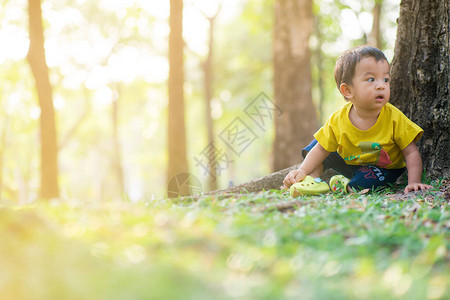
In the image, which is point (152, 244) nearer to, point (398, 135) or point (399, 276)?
point (399, 276)

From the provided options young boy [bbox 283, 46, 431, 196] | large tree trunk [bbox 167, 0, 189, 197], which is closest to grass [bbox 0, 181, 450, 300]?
young boy [bbox 283, 46, 431, 196]

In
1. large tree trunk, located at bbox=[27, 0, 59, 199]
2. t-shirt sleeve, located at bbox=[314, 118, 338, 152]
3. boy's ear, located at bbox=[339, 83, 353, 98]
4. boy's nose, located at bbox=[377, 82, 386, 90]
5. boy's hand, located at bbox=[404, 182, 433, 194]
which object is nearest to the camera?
boy's hand, located at bbox=[404, 182, 433, 194]

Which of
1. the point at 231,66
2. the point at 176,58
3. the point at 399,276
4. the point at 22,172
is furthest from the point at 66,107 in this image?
the point at 399,276

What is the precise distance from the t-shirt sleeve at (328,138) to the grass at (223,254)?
165 centimetres

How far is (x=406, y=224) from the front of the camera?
2.35 m

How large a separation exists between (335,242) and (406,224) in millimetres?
621

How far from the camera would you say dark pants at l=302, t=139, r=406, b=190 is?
407 cm

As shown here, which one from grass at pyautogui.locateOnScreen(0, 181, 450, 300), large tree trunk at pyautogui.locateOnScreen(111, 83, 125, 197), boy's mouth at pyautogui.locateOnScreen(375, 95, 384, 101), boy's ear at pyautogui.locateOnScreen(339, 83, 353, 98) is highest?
boy's ear at pyautogui.locateOnScreen(339, 83, 353, 98)

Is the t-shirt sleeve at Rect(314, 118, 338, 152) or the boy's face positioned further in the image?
the t-shirt sleeve at Rect(314, 118, 338, 152)

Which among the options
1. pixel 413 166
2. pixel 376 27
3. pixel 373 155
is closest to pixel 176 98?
pixel 373 155

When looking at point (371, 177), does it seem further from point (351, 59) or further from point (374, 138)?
point (351, 59)

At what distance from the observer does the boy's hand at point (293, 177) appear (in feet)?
13.4

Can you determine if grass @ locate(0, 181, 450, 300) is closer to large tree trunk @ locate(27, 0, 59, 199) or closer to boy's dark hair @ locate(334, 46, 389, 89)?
boy's dark hair @ locate(334, 46, 389, 89)

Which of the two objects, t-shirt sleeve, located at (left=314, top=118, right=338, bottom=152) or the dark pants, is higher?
t-shirt sleeve, located at (left=314, top=118, right=338, bottom=152)
